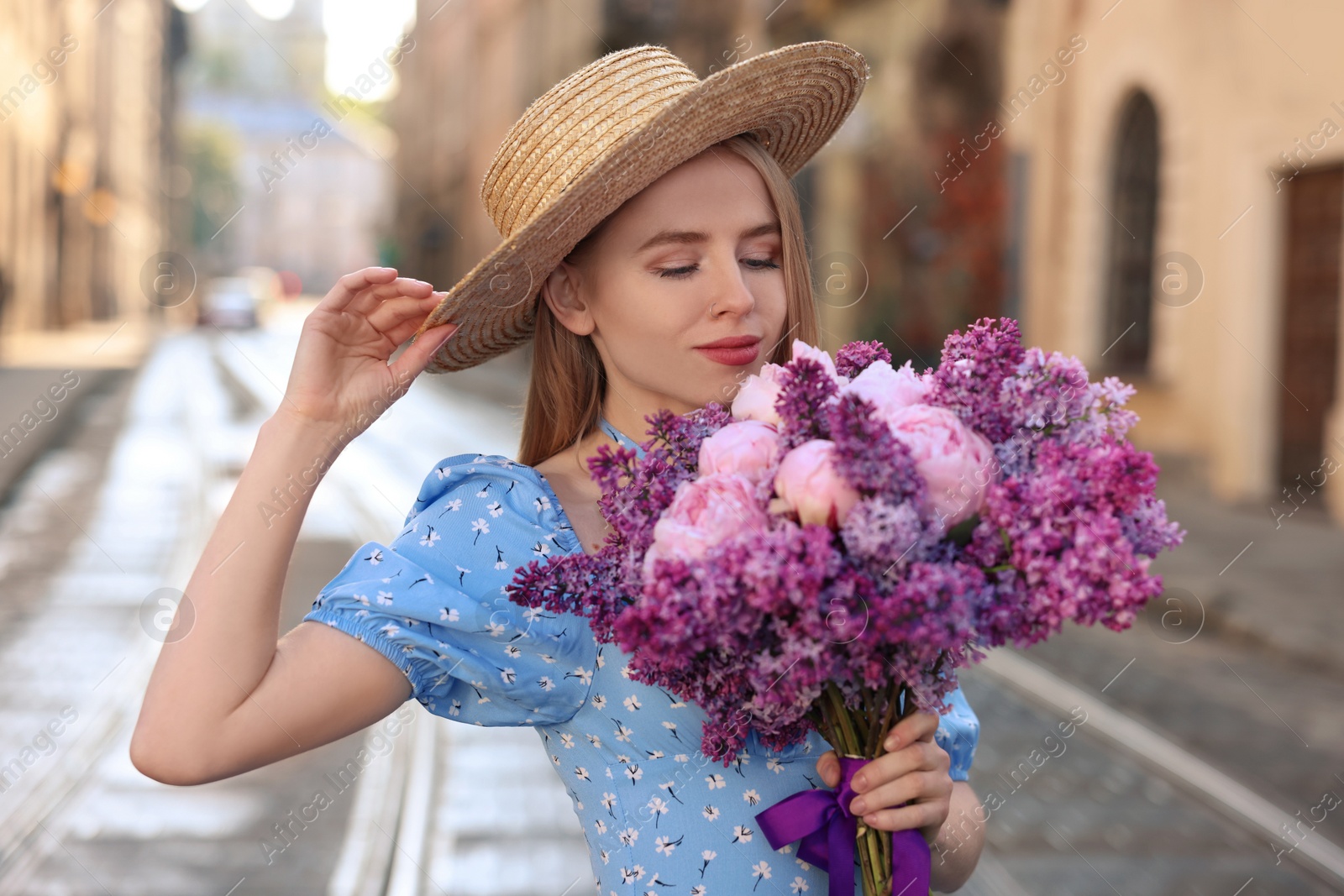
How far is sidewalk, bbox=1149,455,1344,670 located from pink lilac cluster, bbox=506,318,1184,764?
585 cm

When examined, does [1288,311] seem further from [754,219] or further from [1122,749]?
[754,219]

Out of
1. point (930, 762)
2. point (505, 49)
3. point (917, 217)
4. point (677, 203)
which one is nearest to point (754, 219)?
point (677, 203)

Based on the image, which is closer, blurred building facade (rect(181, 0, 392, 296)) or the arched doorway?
the arched doorway

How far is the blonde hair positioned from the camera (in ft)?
5.84

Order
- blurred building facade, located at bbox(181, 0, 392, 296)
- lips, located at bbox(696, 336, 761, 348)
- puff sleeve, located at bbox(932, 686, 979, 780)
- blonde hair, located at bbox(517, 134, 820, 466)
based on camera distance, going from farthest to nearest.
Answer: blurred building facade, located at bbox(181, 0, 392, 296) → puff sleeve, located at bbox(932, 686, 979, 780) → blonde hair, located at bbox(517, 134, 820, 466) → lips, located at bbox(696, 336, 761, 348)

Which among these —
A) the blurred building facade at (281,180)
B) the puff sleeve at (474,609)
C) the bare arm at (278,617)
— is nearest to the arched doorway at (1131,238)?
the puff sleeve at (474,609)

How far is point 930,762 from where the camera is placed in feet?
4.62

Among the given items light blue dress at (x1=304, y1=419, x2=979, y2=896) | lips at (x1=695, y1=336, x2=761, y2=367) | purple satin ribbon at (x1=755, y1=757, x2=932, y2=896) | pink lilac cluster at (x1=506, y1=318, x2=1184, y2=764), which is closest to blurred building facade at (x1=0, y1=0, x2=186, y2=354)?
light blue dress at (x1=304, y1=419, x2=979, y2=896)

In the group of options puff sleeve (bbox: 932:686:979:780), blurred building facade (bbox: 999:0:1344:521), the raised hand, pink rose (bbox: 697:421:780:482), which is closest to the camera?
pink rose (bbox: 697:421:780:482)

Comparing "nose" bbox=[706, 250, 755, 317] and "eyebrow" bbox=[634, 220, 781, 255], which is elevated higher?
"eyebrow" bbox=[634, 220, 781, 255]

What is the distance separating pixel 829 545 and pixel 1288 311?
11.6m

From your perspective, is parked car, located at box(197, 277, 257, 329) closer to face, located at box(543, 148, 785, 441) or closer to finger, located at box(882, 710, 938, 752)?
face, located at box(543, 148, 785, 441)

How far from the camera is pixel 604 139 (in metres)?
1.74

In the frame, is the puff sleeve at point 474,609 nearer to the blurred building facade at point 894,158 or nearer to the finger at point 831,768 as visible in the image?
the finger at point 831,768
